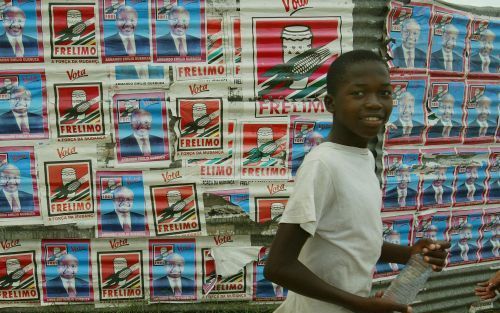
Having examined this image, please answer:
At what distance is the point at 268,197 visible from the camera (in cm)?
375

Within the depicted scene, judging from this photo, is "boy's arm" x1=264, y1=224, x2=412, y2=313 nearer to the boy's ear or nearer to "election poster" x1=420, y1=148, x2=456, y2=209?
the boy's ear

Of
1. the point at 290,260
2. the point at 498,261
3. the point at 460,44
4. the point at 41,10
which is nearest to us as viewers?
the point at 290,260

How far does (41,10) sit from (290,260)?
9.27 ft

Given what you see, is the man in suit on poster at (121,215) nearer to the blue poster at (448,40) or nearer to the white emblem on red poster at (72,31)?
the white emblem on red poster at (72,31)

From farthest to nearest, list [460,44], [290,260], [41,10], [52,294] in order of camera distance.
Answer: [460,44], [52,294], [41,10], [290,260]

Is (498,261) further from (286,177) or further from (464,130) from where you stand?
(286,177)

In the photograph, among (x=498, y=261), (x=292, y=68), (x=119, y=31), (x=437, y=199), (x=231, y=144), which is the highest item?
(x=119, y=31)

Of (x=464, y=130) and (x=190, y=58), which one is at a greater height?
(x=190, y=58)

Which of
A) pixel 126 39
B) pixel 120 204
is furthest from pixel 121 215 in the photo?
pixel 126 39

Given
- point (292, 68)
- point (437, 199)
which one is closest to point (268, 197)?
point (292, 68)

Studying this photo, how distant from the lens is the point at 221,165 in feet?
12.1

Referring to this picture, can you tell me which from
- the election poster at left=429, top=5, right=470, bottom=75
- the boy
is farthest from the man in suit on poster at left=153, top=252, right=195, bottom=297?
the election poster at left=429, top=5, right=470, bottom=75

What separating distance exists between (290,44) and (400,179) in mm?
1418

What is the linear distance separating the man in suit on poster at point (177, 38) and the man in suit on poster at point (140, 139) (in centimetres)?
48
